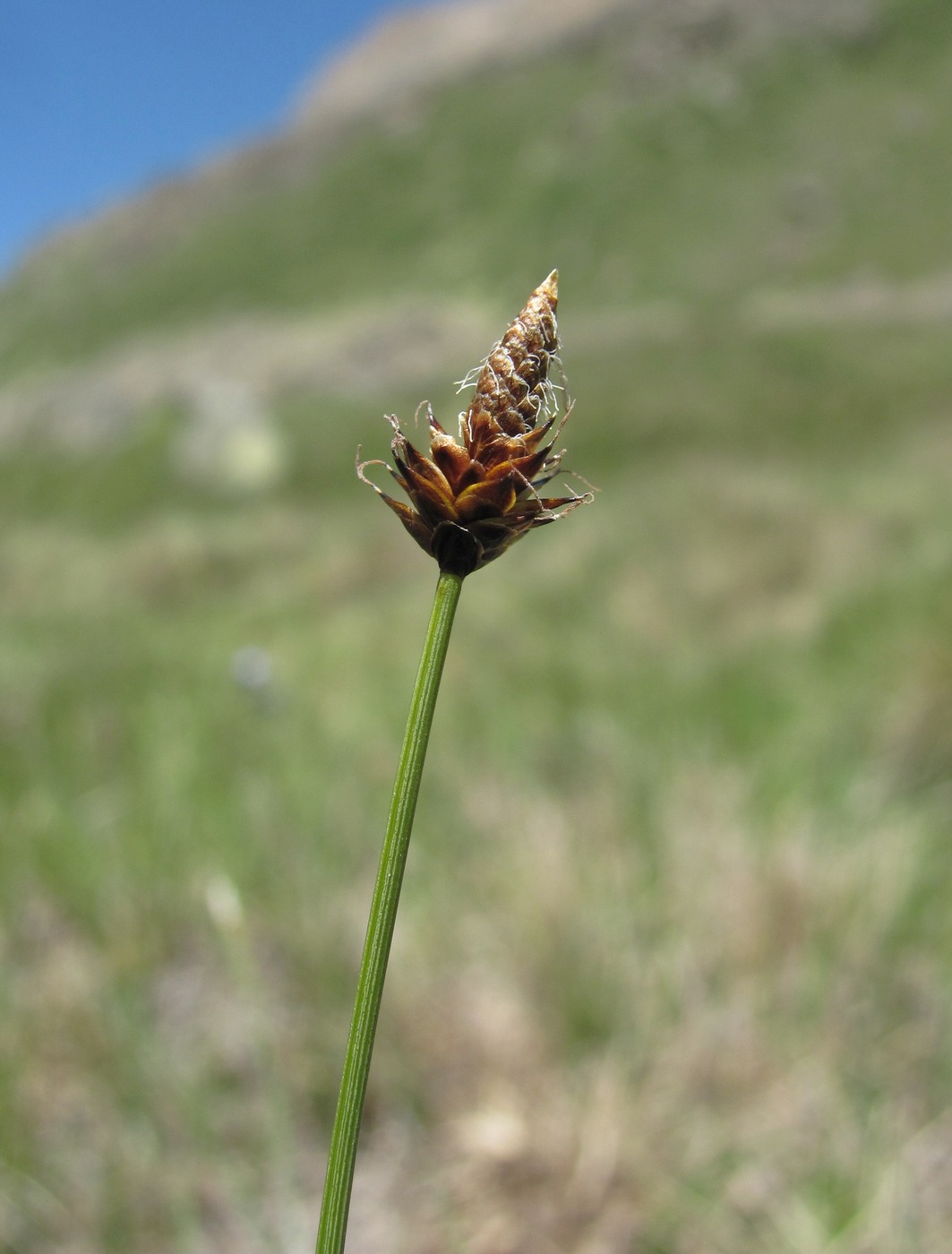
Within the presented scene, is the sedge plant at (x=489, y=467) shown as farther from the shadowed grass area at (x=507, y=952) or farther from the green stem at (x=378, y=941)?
the shadowed grass area at (x=507, y=952)

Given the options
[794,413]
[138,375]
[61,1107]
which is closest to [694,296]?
[794,413]

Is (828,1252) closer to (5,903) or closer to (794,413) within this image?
(5,903)

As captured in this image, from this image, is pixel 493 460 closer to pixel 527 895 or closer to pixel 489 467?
pixel 489 467

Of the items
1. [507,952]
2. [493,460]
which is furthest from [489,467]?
[507,952]

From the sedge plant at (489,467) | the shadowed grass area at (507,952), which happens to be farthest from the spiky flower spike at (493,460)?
the shadowed grass area at (507,952)

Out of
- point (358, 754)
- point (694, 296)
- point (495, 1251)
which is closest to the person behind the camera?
point (495, 1251)
